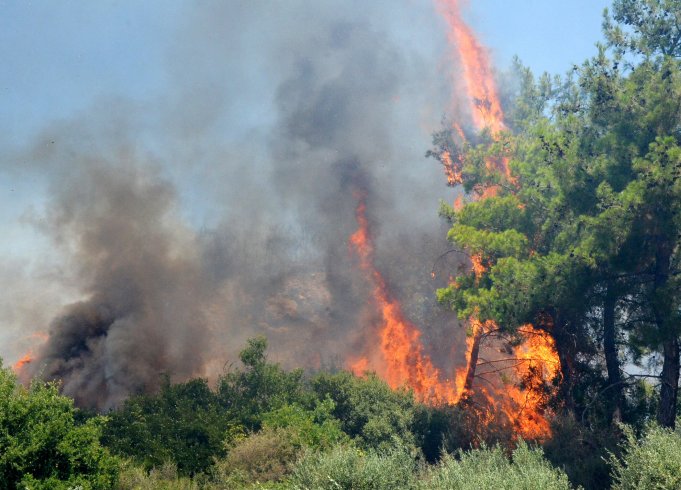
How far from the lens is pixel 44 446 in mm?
14859

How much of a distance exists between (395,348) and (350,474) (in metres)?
24.7

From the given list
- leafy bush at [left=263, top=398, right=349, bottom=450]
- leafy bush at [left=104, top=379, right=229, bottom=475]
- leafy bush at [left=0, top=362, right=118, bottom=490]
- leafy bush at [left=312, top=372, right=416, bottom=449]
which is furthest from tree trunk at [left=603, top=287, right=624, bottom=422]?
leafy bush at [left=0, top=362, right=118, bottom=490]

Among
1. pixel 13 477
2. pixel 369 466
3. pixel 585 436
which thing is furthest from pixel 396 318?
pixel 13 477

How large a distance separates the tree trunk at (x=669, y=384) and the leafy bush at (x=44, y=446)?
19.3 metres

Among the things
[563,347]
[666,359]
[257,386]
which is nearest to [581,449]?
[666,359]

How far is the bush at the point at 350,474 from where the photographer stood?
14703 millimetres

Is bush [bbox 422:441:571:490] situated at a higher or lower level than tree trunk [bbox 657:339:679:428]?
lower

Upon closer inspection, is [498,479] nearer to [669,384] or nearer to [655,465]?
[655,465]

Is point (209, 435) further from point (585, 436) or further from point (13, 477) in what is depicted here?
point (585, 436)

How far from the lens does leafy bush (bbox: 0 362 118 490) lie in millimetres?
14320

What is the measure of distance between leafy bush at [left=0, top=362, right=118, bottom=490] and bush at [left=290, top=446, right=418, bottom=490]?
18.4ft

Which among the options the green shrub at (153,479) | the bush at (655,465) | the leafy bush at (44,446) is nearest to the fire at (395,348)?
the green shrub at (153,479)

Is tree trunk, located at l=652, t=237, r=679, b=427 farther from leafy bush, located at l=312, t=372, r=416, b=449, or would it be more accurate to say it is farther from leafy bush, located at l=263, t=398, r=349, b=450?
leafy bush, located at l=263, t=398, r=349, b=450

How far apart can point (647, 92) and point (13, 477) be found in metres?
24.2
